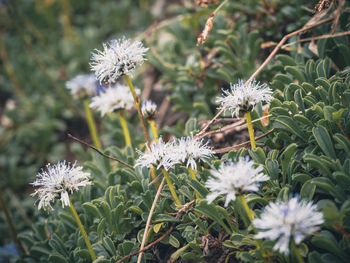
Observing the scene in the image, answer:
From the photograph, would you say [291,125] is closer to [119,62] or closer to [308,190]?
[308,190]

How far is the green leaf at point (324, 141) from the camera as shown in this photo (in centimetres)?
180

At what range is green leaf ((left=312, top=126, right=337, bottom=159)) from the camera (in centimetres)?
180

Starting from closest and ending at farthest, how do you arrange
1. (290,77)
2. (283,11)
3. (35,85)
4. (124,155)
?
1. (290,77)
2. (124,155)
3. (283,11)
4. (35,85)

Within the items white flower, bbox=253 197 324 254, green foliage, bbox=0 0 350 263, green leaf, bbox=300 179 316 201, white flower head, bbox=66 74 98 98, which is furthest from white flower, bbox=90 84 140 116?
white flower, bbox=253 197 324 254

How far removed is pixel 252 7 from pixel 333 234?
7.50ft

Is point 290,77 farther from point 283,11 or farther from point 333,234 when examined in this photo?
point 333,234

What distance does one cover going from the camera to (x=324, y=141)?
1.81 m

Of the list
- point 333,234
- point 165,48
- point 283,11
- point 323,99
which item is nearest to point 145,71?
point 165,48

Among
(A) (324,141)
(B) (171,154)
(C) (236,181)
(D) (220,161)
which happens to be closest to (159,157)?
(B) (171,154)

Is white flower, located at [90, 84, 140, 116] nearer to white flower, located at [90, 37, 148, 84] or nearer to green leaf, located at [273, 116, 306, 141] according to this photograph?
white flower, located at [90, 37, 148, 84]

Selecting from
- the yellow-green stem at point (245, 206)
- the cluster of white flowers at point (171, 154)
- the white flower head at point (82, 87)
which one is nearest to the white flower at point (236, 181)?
the yellow-green stem at point (245, 206)

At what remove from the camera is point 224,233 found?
1.91 meters

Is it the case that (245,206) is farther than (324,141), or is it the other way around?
(324,141)

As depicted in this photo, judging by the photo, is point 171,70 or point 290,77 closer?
point 290,77
